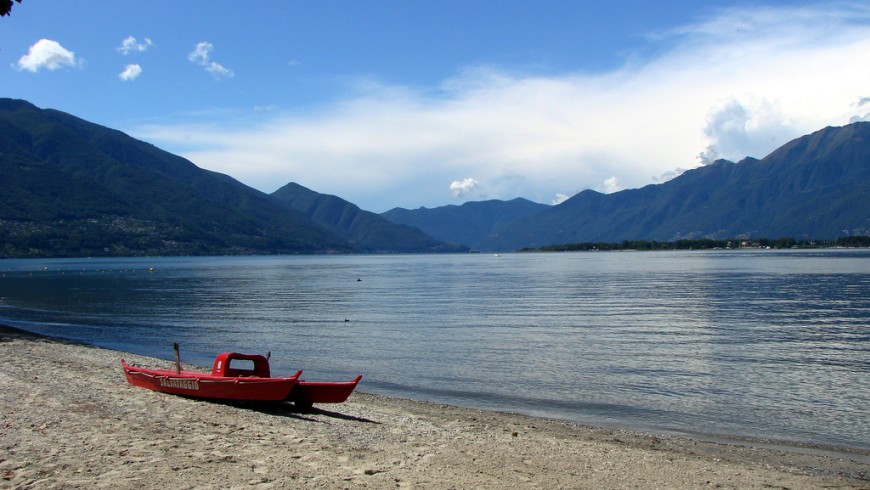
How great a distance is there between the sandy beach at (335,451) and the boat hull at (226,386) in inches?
16.7

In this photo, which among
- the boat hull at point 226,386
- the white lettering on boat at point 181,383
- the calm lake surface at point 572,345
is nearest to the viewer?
the boat hull at point 226,386

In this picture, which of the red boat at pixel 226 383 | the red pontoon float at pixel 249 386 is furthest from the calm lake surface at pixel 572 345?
the red boat at pixel 226 383

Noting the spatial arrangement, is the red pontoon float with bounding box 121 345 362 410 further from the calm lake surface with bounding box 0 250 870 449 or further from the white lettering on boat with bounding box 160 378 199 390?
the calm lake surface with bounding box 0 250 870 449

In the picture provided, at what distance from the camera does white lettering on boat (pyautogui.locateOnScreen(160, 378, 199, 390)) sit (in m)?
22.8

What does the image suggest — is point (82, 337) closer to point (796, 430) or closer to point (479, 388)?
point (479, 388)

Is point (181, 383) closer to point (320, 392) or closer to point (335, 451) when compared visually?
point (320, 392)

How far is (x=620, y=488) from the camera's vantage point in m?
14.6

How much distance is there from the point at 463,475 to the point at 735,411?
14.6 m

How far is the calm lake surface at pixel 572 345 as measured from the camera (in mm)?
25484

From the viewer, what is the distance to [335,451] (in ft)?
54.5

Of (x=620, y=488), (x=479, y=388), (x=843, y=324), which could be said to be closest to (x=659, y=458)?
(x=620, y=488)

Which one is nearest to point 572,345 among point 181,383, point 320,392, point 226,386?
point 320,392

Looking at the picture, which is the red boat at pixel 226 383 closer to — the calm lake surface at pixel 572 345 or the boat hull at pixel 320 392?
the boat hull at pixel 320 392

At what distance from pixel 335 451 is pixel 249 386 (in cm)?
668
